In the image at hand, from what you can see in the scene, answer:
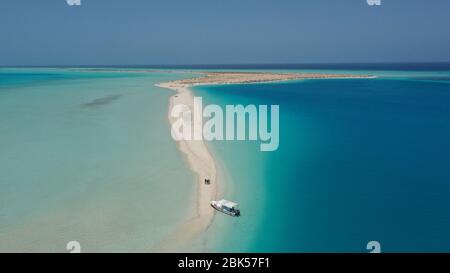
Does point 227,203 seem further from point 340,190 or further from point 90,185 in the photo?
point 90,185

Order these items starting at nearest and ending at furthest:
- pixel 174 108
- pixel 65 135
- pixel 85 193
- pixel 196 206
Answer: pixel 196 206 < pixel 85 193 < pixel 65 135 < pixel 174 108

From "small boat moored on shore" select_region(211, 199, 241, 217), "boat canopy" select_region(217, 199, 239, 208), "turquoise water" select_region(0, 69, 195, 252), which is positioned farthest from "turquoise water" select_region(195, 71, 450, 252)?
"turquoise water" select_region(0, 69, 195, 252)

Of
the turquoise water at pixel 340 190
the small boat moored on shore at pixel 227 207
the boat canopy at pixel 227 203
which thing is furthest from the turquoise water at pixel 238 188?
the boat canopy at pixel 227 203

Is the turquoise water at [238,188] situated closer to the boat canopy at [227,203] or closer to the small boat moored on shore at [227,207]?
the small boat moored on shore at [227,207]
